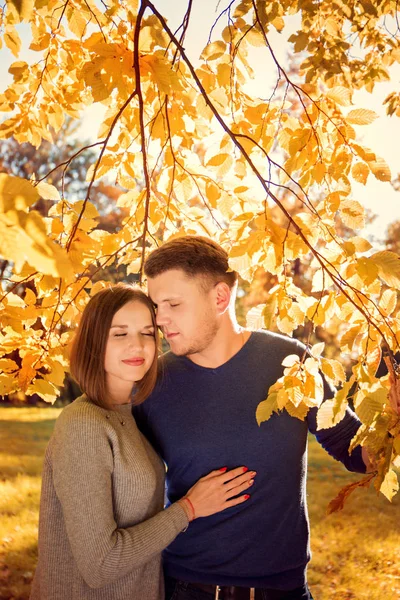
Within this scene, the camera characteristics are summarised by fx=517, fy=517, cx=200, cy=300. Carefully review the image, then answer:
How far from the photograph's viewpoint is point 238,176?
1915 mm

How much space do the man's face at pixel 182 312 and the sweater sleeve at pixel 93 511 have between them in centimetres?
37

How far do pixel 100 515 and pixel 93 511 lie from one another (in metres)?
0.02

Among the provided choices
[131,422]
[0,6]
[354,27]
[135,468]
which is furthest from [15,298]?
[354,27]

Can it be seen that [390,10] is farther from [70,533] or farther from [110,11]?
[70,533]

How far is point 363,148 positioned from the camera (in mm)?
1375

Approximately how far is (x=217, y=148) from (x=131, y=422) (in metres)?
0.94

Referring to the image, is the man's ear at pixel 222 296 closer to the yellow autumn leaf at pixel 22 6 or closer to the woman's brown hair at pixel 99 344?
the woman's brown hair at pixel 99 344

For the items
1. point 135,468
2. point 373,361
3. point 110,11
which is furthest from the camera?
point 110,11

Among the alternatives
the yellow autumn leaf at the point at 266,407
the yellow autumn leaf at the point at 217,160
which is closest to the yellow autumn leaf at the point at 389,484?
the yellow autumn leaf at the point at 266,407

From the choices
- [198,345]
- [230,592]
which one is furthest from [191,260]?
[230,592]

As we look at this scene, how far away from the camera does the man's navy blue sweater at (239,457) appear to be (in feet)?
5.10

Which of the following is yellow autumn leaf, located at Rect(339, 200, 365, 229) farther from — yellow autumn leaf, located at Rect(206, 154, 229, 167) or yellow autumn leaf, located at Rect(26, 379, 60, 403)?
yellow autumn leaf, located at Rect(26, 379, 60, 403)

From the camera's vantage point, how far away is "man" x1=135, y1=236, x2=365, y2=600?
61.2 inches

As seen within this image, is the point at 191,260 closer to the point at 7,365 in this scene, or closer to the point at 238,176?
the point at 238,176
